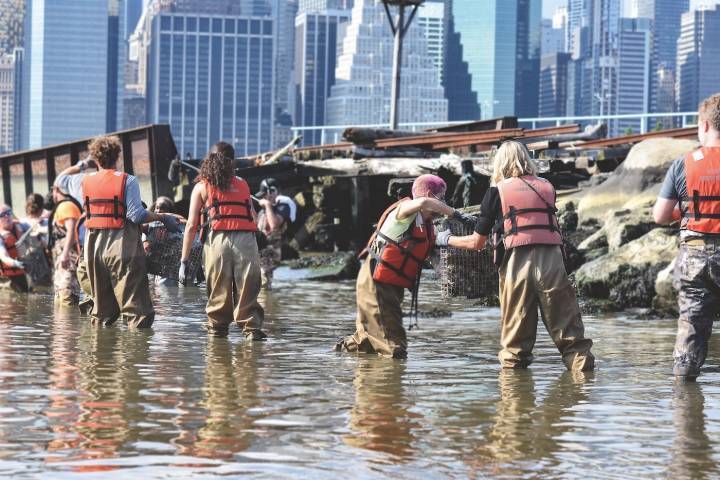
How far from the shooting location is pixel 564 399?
8.88 metres

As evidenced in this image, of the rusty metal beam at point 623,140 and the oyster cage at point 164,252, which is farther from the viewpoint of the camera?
the rusty metal beam at point 623,140

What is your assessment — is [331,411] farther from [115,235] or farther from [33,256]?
[33,256]

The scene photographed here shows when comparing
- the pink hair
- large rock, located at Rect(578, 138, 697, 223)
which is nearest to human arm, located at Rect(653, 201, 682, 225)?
the pink hair

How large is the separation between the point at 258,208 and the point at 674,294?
6307 millimetres

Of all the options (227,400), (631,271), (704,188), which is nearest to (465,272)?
(704,188)

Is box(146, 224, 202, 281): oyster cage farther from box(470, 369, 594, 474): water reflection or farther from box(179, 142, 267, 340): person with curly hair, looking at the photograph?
box(470, 369, 594, 474): water reflection

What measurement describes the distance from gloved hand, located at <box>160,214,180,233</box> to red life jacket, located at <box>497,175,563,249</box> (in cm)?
405

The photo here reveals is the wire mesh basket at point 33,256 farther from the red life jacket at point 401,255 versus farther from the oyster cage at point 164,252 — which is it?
the red life jacket at point 401,255

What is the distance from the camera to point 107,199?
41.8 feet

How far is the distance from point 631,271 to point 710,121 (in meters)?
7.70

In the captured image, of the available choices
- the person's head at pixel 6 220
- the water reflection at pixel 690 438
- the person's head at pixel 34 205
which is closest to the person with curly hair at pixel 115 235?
the water reflection at pixel 690 438

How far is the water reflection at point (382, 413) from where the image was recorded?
7258 mm

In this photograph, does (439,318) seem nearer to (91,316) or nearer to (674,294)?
(674,294)

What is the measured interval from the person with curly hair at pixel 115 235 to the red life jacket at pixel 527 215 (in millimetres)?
3900
